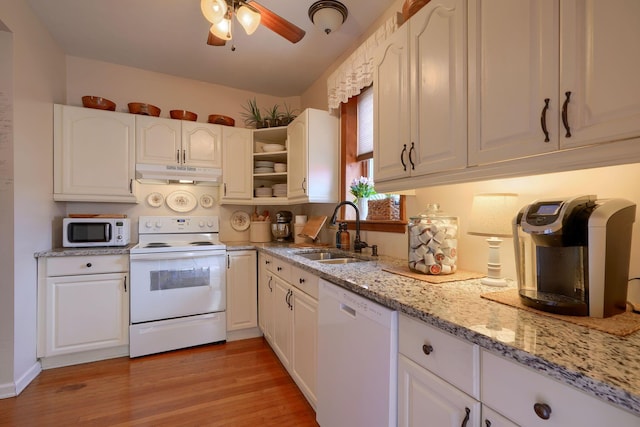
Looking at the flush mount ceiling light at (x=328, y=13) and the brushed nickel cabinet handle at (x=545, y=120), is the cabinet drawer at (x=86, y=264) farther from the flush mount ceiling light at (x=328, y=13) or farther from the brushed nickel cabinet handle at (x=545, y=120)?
the brushed nickel cabinet handle at (x=545, y=120)

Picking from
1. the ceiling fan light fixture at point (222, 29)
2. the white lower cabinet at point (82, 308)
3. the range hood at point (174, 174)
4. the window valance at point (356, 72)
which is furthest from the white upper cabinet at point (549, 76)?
the white lower cabinet at point (82, 308)

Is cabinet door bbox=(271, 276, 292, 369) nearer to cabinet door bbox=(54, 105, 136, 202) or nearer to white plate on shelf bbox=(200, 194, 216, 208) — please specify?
white plate on shelf bbox=(200, 194, 216, 208)

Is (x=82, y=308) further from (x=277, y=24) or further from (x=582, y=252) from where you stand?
(x=582, y=252)

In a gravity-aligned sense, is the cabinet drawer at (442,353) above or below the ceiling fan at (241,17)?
below

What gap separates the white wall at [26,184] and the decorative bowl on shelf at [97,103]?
0.22 m

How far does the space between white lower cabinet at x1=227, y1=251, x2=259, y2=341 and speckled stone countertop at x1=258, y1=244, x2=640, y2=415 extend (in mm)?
1668

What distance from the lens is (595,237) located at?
2.71 ft

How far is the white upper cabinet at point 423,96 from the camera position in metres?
1.18

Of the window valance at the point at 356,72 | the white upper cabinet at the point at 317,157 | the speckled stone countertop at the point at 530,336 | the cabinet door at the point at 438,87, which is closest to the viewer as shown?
the speckled stone countertop at the point at 530,336

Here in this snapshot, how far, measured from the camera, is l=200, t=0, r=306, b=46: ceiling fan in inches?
58.9

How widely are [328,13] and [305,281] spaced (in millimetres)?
1690

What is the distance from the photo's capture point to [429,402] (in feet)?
2.89

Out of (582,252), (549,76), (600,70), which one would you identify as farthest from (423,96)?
(582,252)

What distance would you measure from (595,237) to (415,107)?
88cm
